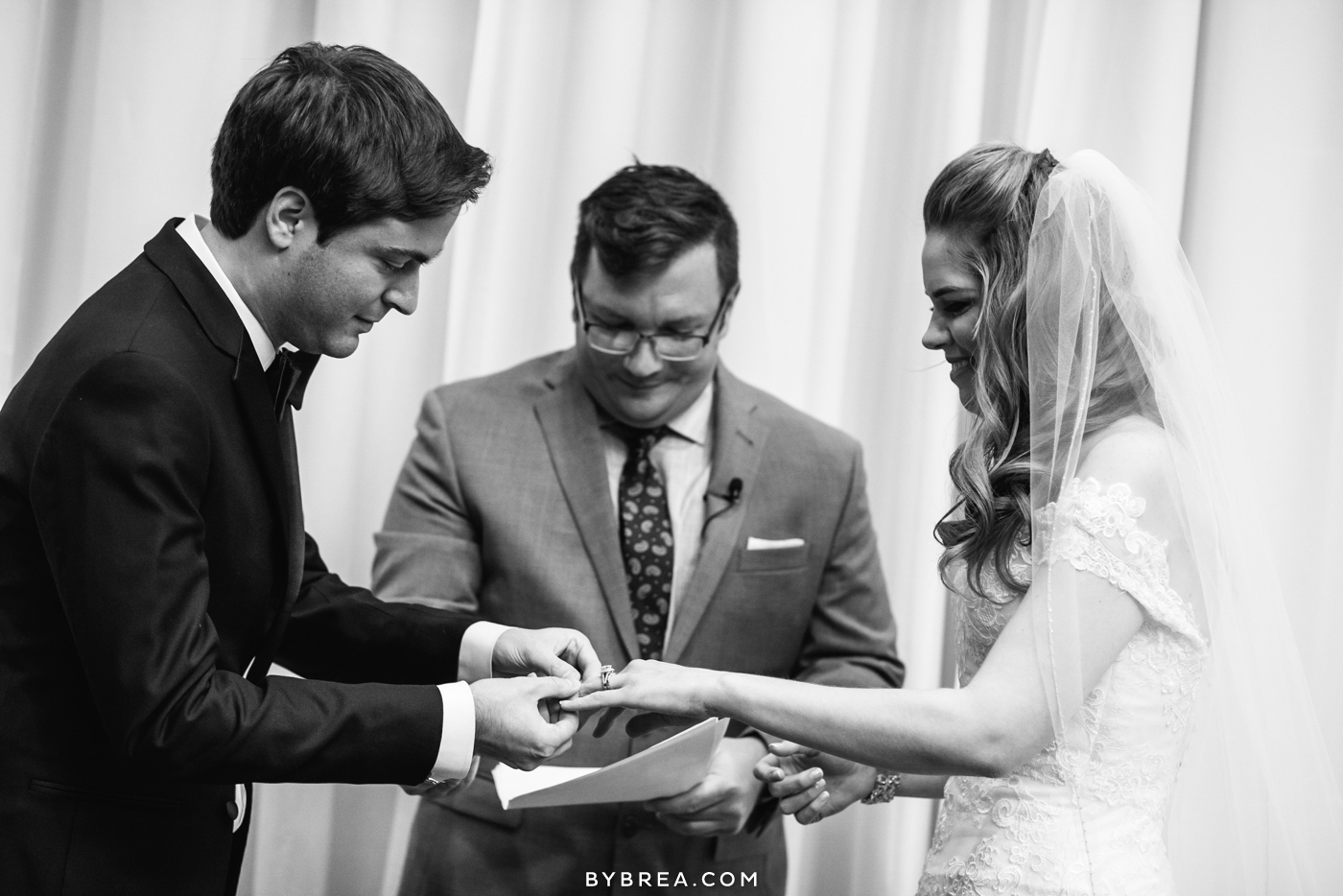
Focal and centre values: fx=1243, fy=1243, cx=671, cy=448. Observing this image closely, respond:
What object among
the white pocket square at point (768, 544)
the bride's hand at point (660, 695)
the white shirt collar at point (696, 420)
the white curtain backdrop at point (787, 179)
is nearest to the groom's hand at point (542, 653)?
the bride's hand at point (660, 695)

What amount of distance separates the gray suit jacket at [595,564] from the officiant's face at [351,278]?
0.73 metres

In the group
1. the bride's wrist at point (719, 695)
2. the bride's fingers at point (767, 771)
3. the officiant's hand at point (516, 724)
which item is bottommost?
the bride's fingers at point (767, 771)

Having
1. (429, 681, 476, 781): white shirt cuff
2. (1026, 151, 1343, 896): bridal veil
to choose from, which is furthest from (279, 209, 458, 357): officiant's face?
(1026, 151, 1343, 896): bridal veil

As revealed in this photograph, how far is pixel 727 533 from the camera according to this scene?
7.66ft

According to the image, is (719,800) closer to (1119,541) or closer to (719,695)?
(719,695)

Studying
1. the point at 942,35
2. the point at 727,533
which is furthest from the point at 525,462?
the point at 942,35

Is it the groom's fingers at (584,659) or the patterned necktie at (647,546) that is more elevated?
the patterned necktie at (647,546)

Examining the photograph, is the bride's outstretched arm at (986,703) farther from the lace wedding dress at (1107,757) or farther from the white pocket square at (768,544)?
the white pocket square at (768,544)

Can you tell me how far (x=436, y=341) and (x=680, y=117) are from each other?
0.80m

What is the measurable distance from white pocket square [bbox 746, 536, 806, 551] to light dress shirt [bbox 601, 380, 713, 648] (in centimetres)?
10

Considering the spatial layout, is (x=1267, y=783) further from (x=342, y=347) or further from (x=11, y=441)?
(x=11, y=441)

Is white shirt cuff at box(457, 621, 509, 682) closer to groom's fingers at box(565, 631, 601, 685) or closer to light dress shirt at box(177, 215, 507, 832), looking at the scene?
groom's fingers at box(565, 631, 601, 685)

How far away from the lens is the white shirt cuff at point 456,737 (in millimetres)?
1590

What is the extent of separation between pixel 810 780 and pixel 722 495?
1.87 ft
